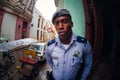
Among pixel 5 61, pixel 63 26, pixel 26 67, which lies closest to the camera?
pixel 63 26

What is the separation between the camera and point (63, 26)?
131 cm

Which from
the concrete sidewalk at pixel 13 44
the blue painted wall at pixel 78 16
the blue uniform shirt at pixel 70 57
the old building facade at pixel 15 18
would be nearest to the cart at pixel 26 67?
the concrete sidewalk at pixel 13 44

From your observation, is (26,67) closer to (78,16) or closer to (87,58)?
(78,16)

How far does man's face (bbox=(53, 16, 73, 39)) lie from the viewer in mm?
1313

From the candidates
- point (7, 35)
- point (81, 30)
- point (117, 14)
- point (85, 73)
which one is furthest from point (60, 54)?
point (7, 35)

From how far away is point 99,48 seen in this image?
2.73 metres

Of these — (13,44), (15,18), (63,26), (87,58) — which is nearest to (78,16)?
(87,58)

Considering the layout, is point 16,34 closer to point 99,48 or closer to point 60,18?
point 99,48

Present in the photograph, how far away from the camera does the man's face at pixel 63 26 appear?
1.31 meters

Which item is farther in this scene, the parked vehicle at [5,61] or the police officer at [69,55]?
the parked vehicle at [5,61]

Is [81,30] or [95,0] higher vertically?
[95,0]

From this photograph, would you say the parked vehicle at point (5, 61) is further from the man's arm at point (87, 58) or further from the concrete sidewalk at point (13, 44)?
the man's arm at point (87, 58)

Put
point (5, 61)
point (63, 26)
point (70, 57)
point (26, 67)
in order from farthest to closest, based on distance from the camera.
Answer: point (26, 67), point (5, 61), point (70, 57), point (63, 26)

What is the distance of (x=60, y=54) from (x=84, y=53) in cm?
17
